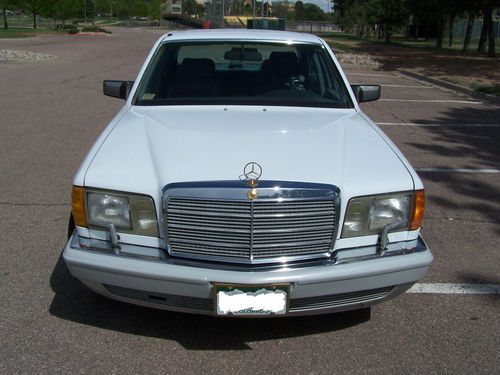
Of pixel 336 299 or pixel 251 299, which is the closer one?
pixel 251 299

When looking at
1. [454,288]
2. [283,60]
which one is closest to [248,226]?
[454,288]

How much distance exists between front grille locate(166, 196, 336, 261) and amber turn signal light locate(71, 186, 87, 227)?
496mm

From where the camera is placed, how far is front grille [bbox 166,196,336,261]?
2.95 metres

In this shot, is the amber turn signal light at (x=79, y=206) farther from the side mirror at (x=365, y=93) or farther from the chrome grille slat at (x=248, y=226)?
the side mirror at (x=365, y=93)

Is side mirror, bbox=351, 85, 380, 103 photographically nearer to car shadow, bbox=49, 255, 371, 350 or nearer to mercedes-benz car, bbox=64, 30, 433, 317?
mercedes-benz car, bbox=64, 30, 433, 317

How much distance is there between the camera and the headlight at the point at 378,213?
10.2ft

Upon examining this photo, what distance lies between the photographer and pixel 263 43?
191 inches

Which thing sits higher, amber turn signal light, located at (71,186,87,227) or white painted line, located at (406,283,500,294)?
amber turn signal light, located at (71,186,87,227)

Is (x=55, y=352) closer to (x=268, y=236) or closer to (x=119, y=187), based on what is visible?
(x=119, y=187)

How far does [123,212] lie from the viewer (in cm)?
309

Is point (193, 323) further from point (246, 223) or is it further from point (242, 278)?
point (246, 223)

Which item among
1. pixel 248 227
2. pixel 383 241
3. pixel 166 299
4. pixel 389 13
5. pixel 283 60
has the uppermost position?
pixel 389 13

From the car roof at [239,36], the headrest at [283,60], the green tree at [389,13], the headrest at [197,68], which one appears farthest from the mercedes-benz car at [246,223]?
the green tree at [389,13]

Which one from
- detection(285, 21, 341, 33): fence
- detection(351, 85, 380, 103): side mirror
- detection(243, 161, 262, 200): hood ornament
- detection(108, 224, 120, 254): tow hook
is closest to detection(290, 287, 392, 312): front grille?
detection(243, 161, 262, 200): hood ornament
